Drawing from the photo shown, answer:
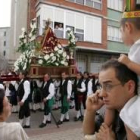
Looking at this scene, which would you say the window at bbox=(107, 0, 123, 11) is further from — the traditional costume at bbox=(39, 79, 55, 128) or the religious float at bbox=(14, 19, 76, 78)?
the traditional costume at bbox=(39, 79, 55, 128)

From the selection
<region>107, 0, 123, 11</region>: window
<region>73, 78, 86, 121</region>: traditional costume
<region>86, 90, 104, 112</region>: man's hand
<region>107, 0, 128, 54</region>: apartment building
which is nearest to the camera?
<region>86, 90, 104, 112</region>: man's hand

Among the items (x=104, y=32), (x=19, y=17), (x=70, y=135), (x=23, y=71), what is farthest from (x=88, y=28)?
(x=70, y=135)

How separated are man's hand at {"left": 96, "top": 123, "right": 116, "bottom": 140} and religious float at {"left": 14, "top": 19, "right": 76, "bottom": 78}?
317 inches

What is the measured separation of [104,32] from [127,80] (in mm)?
22309

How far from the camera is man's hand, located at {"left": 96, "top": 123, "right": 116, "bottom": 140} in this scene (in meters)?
1.52

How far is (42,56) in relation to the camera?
9906 millimetres

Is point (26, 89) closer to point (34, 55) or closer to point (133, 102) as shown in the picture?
point (34, 55)

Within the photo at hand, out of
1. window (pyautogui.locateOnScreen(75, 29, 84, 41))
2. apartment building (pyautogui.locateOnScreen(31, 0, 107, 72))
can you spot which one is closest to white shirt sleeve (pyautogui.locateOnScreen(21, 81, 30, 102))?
apartment building (pyautogui.locateOnScreen(31, 0, 107, 72))

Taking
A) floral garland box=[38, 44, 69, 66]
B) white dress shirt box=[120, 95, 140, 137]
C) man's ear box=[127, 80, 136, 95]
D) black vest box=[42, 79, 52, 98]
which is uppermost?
floral garland box=[38, 44, 69, 66]

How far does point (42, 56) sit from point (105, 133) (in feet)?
27.8

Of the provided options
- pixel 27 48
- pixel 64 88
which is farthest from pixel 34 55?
pixel 64 88

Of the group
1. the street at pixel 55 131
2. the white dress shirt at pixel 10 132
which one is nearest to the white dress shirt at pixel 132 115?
the white dress shirt at pixel 10 132

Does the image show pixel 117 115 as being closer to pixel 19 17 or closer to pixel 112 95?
pixel 112 95

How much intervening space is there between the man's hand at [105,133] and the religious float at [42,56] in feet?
26.4
